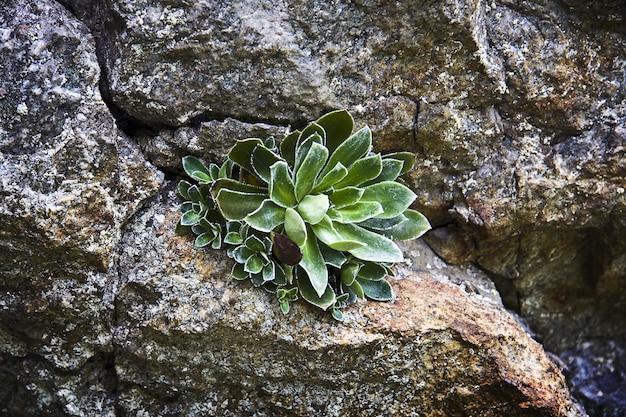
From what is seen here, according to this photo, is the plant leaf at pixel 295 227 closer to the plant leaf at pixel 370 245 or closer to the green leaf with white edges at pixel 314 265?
the green leaf with white edges at pixel 314 265

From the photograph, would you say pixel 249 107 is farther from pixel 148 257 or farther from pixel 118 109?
pixel 148 257

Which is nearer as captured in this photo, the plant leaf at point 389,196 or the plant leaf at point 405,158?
the plant leaf at point 389,196

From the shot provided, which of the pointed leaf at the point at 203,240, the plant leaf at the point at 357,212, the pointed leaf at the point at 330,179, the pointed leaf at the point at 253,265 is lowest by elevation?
the pointed leaf at the point at 203,240

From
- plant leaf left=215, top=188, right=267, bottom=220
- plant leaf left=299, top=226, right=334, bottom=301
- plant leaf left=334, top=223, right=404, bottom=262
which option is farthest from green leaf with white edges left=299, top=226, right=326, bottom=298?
plant leaf left=215, top=188, right=267, bottom=220

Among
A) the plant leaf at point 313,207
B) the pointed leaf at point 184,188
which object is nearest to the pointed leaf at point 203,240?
the pointed leaf at point 184,188

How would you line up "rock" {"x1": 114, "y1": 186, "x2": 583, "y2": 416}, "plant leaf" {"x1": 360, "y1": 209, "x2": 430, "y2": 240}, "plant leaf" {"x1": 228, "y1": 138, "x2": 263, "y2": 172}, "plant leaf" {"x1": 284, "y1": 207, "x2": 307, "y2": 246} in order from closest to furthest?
"plant leaf" {"x1": 284, "y1": 207, "x2": 307, "y2": 246} → "plant leaf" {"x1": 228, "y1": 138, "x2": 263, "y2": 172} → "rock" {"x1": 114, "y1": 186, "x2": 583, "y2": 416} → "plant leaf" {"x1": 360, "y1": 209, "x2": 430, "y2": 240}

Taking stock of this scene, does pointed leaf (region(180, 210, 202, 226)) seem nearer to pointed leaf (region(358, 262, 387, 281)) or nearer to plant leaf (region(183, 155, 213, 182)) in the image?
plant leaf (region(183, 155, 213, 182))
